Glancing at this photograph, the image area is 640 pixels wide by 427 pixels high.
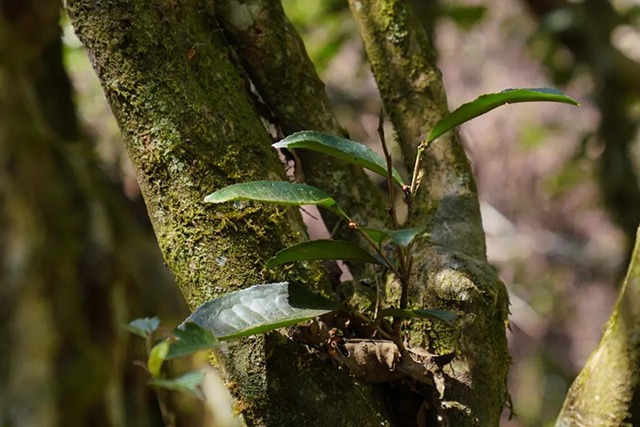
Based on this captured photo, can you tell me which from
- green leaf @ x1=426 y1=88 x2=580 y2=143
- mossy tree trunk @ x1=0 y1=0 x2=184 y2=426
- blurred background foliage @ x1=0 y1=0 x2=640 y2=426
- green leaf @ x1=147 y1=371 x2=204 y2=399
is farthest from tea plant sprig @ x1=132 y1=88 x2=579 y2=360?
blurred background foliage @ x1=0 y1=0 x2=640 y2=426

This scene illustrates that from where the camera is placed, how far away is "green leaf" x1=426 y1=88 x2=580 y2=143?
0.72 m

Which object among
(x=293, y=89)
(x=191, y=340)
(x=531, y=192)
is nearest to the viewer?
(x=191, y=340)

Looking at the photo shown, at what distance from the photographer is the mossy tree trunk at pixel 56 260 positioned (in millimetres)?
2439

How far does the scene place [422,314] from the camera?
72cm

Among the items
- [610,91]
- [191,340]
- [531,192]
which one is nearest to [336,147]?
[191,340]

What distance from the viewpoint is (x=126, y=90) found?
81 centimetres

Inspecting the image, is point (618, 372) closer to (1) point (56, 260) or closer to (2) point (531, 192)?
(1) point (56, 260)

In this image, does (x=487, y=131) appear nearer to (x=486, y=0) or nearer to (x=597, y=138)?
(x=486, y=0)

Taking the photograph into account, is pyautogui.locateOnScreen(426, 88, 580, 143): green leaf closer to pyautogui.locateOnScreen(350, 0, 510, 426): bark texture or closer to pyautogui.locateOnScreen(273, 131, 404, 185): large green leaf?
pyautogui.locateOnScreen(273, 131, 404, 185): large green leaf

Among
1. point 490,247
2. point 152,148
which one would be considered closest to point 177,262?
point 152,148

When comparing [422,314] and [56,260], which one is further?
[56,260]

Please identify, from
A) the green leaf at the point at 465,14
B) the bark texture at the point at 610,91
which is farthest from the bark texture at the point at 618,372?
the green leaf at the point at 465,14

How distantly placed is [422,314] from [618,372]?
0.27 meters

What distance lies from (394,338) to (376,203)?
13.0 inches
